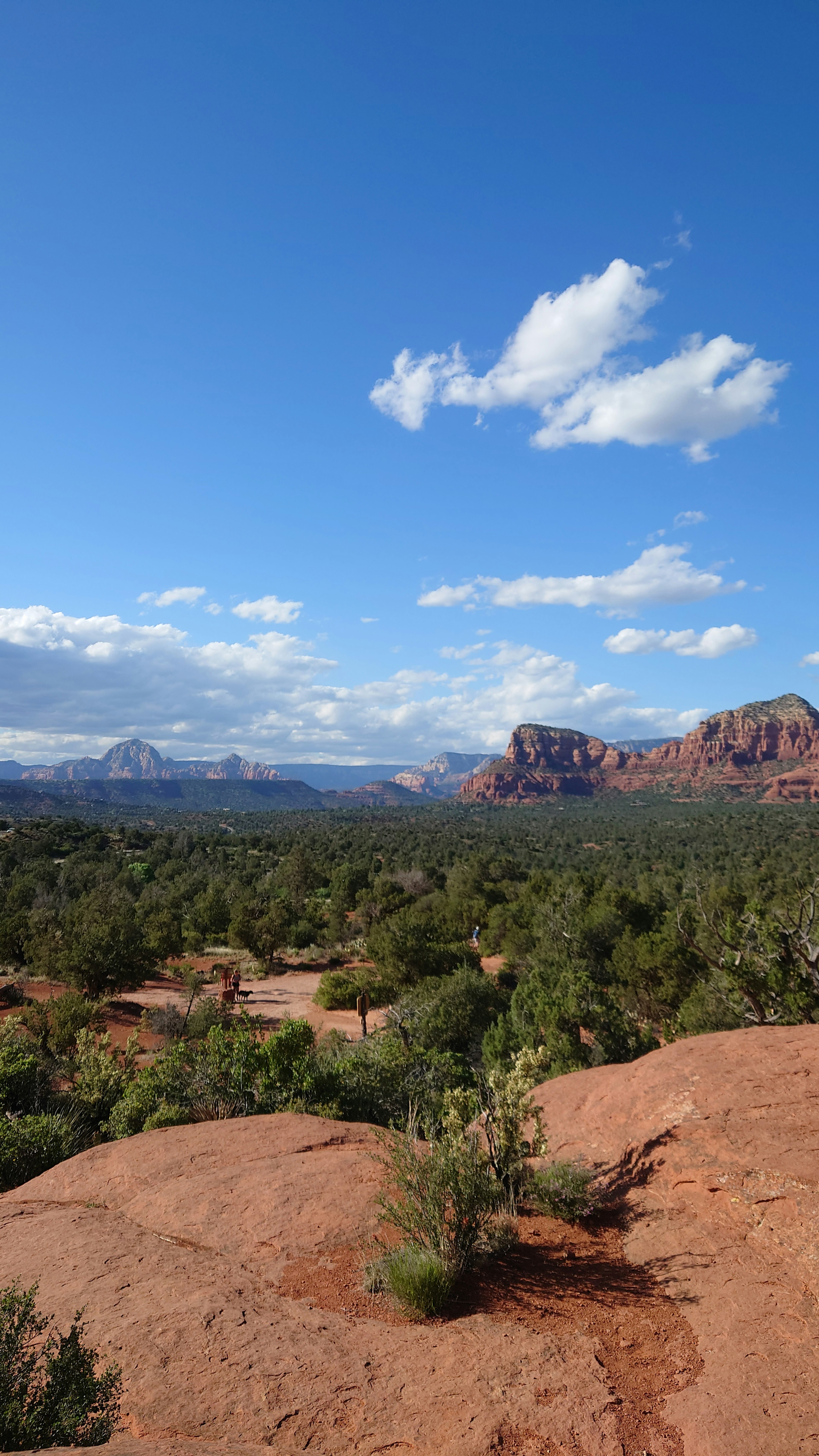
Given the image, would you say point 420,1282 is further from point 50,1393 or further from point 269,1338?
point 50,1393

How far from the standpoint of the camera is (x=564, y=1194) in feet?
22.6

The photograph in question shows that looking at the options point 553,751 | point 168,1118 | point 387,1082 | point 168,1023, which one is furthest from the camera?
point 553,751

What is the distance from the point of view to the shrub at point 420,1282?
201 inches

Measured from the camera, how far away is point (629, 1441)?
3850mm

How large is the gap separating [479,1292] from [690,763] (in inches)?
6284

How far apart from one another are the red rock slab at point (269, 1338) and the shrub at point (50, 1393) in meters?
0.36

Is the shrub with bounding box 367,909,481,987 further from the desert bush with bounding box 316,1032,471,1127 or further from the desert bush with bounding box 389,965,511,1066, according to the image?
the desert bush with bounding box 316,1032,471,1127

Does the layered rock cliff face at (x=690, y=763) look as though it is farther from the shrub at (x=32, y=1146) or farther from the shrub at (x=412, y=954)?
the shrub at (x=32, y=1146)

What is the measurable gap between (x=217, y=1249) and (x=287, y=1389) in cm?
234

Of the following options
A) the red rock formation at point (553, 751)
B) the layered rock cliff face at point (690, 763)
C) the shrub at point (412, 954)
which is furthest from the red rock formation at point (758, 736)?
the shrub at point (412, 954)

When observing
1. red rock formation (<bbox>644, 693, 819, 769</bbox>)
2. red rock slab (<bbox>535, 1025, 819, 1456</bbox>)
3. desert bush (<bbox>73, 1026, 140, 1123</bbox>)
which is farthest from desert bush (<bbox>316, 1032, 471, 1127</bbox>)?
red rock formation (<bbox>644, 693, 819, 769</bbox>)

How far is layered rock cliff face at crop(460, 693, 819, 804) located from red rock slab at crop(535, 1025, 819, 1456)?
119 metres

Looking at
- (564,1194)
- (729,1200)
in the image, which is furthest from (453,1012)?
(729,1200)

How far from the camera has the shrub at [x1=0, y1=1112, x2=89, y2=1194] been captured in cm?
869
